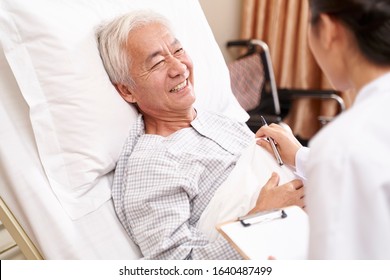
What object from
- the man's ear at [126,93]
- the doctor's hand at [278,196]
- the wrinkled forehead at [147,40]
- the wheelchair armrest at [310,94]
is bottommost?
the wheelchair armrest at [310,94]

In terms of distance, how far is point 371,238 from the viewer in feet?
2.19

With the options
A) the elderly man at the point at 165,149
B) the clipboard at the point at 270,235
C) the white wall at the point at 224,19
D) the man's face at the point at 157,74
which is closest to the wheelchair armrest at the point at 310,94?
the white wall at the point at 224,19

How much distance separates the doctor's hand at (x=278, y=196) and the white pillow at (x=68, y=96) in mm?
436

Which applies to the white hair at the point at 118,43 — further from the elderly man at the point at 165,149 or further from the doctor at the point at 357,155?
the doctor at the point at 357,155

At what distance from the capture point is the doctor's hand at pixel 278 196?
47.3 inches

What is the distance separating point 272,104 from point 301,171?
49.2 inches

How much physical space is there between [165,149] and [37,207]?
38cm

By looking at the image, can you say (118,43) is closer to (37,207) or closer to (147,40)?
(147,40)

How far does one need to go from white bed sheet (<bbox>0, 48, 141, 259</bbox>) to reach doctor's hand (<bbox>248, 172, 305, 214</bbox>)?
0.37 meters

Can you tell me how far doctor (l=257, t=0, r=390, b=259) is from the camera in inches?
25.2

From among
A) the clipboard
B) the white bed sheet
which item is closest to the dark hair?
the clipboard

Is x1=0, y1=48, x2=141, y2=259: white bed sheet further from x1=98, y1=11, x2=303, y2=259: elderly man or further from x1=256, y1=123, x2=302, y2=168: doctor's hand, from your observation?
x1=256, y1=123, x2=302, y2=168: doctor's hand
